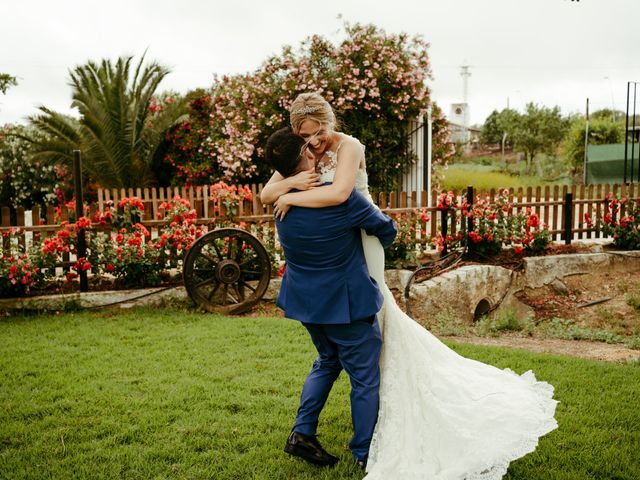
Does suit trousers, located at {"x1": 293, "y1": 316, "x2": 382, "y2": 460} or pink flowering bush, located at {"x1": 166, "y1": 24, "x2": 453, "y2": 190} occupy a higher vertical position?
pink flowering bush, located at {"x1": 166, "y1": 24, "x2": 453, "y2": 190}

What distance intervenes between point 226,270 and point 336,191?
166 inches

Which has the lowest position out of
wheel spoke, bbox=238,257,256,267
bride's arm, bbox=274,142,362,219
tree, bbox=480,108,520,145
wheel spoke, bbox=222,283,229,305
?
wheel spoke, bbox=222,283,229,305

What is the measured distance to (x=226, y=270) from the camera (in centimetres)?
664

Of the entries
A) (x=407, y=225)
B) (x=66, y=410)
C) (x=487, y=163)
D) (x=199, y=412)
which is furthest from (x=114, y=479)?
(x=487, y=163)

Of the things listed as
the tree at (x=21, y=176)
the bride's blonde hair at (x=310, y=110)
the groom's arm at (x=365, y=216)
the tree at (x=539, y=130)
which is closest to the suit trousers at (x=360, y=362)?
the groom's arm at (x=365, y=216)

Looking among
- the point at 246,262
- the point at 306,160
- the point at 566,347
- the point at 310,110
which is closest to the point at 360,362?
the point at 306,160

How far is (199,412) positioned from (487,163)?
34353mm

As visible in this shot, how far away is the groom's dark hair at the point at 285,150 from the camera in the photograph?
2658mm

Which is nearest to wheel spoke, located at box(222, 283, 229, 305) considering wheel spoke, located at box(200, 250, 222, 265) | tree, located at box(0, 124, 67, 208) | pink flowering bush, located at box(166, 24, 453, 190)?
wheel spoke, located at box(200, 250, 222, 265)

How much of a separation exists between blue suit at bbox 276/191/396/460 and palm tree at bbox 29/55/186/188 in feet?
41.4

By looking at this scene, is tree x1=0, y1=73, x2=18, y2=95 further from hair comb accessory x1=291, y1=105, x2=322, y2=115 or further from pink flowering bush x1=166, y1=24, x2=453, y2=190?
hair comb accessory x1=291, y1=105, x2=322, y2=115

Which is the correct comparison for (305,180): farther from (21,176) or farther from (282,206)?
(21,176)

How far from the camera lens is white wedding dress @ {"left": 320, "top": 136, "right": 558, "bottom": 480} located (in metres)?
2.70

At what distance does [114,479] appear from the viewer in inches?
118
